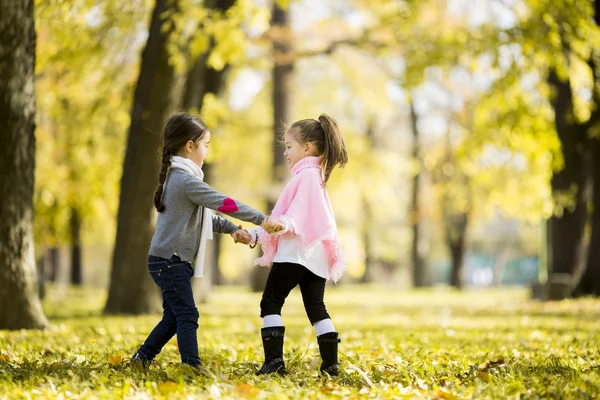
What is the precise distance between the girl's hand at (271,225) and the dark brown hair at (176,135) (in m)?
0.69

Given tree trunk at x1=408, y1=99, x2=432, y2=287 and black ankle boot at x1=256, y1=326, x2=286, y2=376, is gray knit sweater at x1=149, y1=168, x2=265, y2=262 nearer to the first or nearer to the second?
black ankle boot at x1=256, y1=326, x2=286, y2=376

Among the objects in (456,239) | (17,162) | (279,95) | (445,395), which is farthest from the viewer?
(456,239)

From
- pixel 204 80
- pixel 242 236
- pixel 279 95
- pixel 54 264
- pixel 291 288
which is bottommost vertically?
pixel 54 264

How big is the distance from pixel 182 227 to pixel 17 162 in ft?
11.6

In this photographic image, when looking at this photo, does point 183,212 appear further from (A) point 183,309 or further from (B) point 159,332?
(B) point 159,332

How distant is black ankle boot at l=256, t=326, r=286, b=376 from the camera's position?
4.90 m

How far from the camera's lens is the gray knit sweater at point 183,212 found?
4.81m

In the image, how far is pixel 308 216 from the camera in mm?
4996

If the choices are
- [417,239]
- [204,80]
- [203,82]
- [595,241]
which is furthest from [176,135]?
[417,239]

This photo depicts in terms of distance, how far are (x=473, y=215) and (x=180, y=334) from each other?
27.3m

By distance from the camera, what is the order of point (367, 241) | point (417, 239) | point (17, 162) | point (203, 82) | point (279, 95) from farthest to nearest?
point (367, 241) < point (417, 239) < point (279, 95) < point (203, 82) < point (17, 162)

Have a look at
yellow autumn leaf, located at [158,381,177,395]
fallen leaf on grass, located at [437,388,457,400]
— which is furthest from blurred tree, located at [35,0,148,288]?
fallen leaf on grass, located at [437,388,457,400]

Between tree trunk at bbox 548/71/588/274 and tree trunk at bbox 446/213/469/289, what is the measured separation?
47.8 ft

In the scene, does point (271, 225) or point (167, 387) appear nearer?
point (167, 387)
